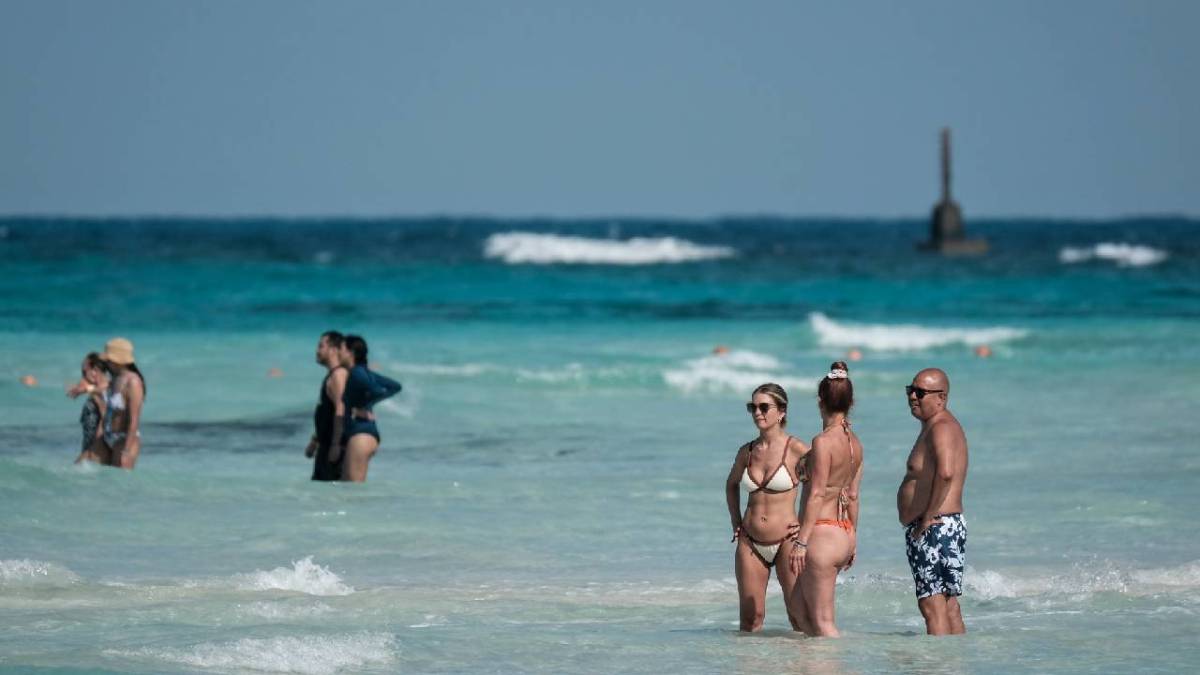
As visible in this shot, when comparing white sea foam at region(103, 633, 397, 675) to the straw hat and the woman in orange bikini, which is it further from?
the straw hat

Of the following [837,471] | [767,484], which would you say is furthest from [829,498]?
[767,484]

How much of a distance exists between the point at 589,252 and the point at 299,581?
2673 inches

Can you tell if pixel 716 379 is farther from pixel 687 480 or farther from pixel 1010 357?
pixel 687 480

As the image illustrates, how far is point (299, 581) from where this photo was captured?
10.8 metres

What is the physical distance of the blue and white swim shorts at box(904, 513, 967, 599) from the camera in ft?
27.0

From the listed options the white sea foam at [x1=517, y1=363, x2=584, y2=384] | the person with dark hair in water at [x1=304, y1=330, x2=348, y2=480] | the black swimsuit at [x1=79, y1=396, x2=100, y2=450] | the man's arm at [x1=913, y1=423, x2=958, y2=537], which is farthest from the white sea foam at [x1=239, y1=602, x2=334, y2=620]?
the white sea foam at [x1=517, y1=363, x2=584, y2=384]

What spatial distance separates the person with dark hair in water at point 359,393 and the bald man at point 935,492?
16.6ft

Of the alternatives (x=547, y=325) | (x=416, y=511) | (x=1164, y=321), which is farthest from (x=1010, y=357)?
(x=416, y=511)

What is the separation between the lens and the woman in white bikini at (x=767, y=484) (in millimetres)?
8312

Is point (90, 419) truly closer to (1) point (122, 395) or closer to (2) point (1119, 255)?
(1) point (122, 395)

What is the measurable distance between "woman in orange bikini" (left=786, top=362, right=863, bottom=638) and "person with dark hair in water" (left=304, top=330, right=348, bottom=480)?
4985 mm

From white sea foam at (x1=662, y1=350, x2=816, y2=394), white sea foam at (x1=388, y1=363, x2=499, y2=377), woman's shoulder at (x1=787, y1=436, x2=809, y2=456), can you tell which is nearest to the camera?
woman's shoulder at (x1=787, y1=436, x2=809, y2=456)

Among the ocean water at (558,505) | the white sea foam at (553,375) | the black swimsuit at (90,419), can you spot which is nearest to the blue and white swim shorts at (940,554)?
the ocean water at (558,505)

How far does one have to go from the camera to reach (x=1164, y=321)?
35812 mm
